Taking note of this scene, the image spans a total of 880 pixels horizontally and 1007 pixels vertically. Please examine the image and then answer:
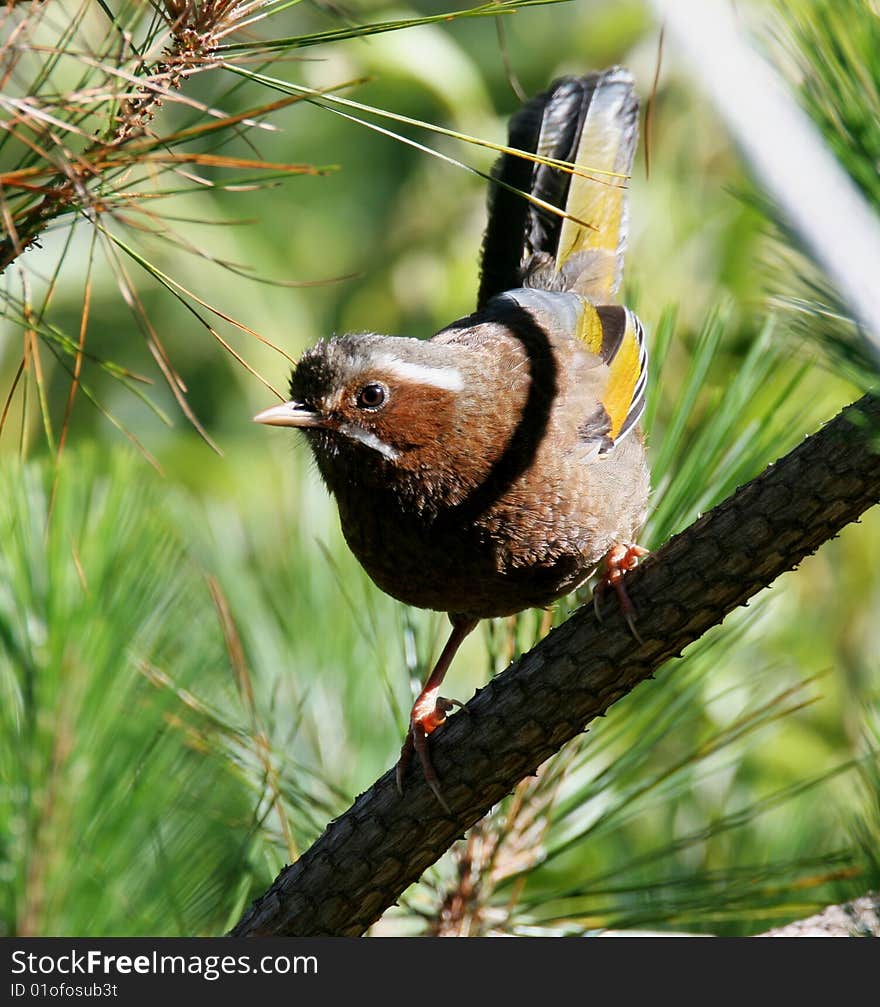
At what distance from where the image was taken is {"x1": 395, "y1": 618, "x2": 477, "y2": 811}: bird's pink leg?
274 centimetres

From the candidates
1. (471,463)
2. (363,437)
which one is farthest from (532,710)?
(363,437)

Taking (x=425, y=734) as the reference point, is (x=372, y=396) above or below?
above

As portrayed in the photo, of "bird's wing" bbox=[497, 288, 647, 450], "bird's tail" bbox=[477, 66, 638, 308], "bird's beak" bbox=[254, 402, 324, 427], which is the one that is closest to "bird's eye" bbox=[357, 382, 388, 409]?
"bird's beak" bbox=[254, 402, 324, 427]

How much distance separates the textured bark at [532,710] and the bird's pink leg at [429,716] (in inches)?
0.9

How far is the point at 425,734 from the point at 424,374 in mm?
952

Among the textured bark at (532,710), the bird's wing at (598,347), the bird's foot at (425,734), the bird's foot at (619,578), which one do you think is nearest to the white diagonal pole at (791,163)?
the textured bark at (532,710)

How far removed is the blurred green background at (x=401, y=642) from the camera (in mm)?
2793

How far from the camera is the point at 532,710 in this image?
2648 mm

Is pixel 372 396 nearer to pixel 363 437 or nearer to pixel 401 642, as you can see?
pixel 363 437

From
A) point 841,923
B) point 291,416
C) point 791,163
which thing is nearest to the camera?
point 791,163

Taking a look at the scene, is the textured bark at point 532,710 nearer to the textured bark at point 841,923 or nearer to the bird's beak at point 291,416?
the textured bark at point 841,923

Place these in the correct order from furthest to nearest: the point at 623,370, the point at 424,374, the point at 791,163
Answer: the point at 623,370
the point at 424,374
the point at 791,163

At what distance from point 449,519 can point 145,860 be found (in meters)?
1.13

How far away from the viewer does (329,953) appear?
250cm
